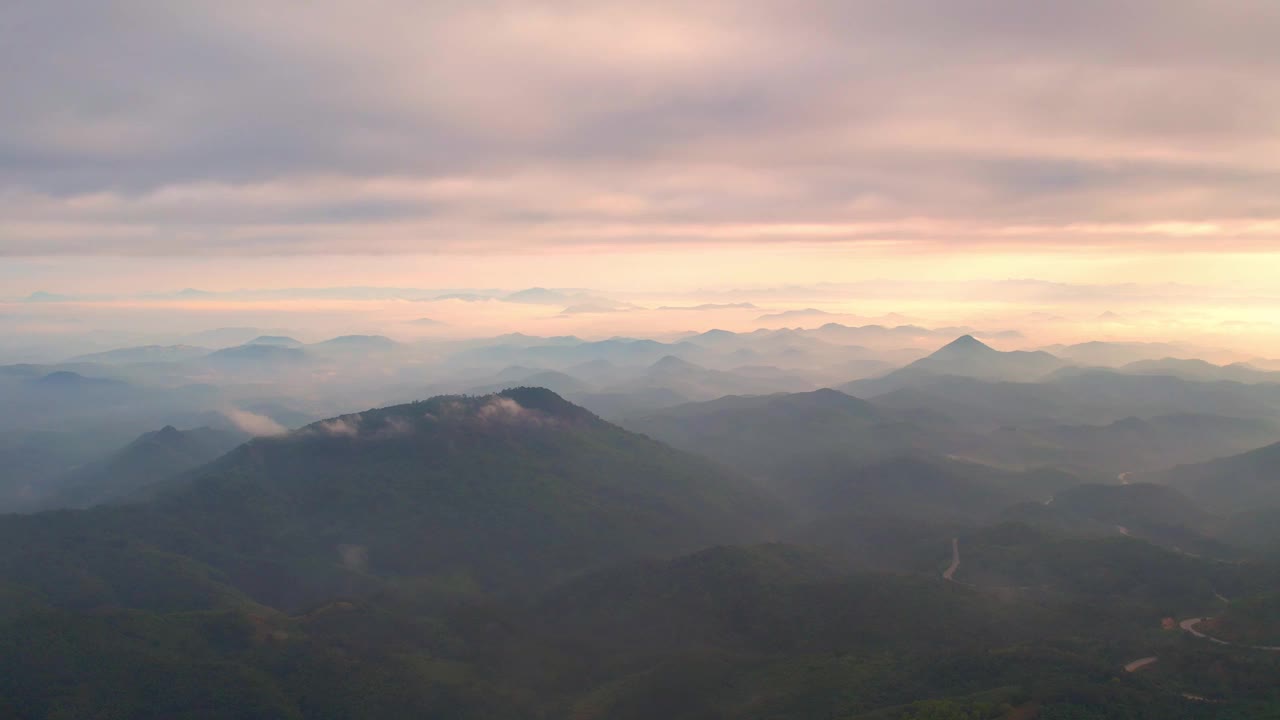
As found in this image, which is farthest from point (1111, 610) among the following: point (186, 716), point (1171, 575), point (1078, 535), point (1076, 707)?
point (186, 716)

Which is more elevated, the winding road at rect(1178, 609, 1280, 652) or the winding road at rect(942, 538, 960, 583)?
the winding road at rect(1178, 609, 1280, 652)

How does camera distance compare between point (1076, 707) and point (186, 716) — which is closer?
point (1076, 707)

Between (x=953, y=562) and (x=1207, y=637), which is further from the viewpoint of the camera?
(x=953, y=562)

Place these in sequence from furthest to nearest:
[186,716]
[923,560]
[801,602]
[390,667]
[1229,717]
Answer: [923,560] → [801,602] → [390,667] → [186,716] → [1229,717]

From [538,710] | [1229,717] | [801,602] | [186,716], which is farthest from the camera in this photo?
[801,602]

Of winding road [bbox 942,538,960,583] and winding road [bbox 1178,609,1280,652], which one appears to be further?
winding road [bbox 942,538,960,583]

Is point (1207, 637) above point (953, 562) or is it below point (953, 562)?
above

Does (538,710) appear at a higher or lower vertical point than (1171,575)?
lower

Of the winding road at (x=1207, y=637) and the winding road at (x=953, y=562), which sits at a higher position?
the winding road at (x=1207, y=637)

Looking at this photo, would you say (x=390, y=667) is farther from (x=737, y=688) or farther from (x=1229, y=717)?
(x=1229, y=717)

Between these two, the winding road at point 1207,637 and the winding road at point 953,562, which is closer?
the winding road at point 1207,637
